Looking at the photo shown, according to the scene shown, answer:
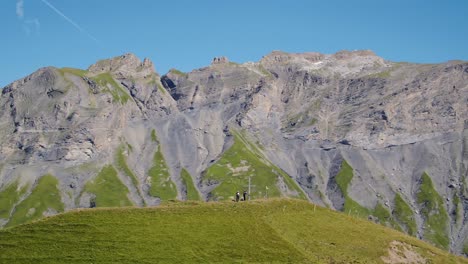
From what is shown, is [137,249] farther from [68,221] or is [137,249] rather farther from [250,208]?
[250,208]

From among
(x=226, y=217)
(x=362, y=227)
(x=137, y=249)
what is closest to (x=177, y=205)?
(x=226, y=217)

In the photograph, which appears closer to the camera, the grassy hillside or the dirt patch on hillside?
the grassy hillside

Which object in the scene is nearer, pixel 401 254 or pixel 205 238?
pixel 205 238

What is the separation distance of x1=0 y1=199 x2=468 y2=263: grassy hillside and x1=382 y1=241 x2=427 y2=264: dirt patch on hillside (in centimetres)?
18

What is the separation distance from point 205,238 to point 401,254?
3062 cm

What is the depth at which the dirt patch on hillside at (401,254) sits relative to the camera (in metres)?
86.3

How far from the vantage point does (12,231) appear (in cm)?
8994

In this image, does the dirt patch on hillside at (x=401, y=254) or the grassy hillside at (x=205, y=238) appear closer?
the grassy hillside at (x=205, y=238)

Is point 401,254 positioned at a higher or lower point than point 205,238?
lower

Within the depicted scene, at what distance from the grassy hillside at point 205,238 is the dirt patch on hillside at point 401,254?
0.18m

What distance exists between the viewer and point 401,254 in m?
88.6

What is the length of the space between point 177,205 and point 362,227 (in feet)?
104

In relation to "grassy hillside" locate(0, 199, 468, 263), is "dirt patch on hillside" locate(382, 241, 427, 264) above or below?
below

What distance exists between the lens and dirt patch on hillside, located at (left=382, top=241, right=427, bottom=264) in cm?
8631
